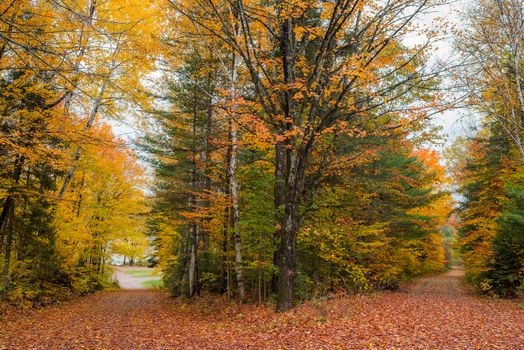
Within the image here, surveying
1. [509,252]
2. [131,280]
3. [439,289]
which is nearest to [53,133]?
[509,252]

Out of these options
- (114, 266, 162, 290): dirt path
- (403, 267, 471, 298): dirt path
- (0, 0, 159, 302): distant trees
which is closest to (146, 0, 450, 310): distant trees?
(0, 0, 159, 302): distant trees

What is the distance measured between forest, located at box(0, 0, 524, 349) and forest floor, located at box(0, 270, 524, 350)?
0.22 meters

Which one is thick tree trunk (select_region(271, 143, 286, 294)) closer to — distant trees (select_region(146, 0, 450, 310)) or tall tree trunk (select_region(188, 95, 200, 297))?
distant trees (select_region(146, 0, 450, 310))

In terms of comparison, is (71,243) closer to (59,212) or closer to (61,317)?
(59,212)

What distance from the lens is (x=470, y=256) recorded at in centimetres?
1831

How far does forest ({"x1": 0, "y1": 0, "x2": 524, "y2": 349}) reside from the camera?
28.3ft

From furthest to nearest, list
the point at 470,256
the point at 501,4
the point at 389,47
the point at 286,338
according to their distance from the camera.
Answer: the point at 470,256 → the point at 501,4 → the point at 389,47 → the point at 286,338

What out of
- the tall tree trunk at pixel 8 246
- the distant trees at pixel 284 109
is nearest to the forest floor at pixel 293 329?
the distant trees at pixel 284 109

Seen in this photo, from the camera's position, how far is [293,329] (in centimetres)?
738

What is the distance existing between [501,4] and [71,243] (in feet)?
69.3

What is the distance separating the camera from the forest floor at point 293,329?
6.53 meters

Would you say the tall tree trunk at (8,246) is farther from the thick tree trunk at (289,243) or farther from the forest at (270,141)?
the thick tree trunk at (289,243)

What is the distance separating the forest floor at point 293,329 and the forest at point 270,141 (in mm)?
223

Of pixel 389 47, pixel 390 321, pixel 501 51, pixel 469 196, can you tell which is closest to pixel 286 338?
pixel 390 321
